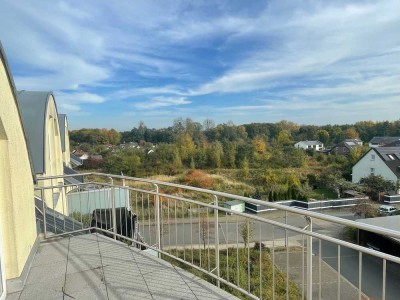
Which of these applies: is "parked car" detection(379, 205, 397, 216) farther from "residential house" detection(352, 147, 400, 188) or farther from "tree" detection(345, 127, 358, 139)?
"tree" detection(345, 127, 358, 139)

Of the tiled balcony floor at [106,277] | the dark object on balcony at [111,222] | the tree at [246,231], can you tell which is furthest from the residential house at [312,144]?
the tiled balcony floor at [106,277]

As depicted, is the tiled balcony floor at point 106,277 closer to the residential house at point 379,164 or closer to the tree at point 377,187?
the tree at point 377,187

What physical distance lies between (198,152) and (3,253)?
34.5 m

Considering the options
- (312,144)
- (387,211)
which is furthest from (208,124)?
(387,211)

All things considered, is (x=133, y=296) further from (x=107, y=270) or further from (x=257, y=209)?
(x=257, y=209)

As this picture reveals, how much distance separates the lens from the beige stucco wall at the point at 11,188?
2.84 m

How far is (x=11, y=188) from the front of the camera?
2.88 meters

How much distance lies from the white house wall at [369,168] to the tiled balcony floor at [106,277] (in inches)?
1269

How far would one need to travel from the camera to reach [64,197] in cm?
1000

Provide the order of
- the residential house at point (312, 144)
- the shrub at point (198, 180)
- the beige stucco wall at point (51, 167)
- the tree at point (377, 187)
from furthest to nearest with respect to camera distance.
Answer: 1. the residential house at point (312, 144)
2. the shrub at point (198, 180)
3. the tree at point (377, 187)
4. the beige stucco wall at point (51, 167)

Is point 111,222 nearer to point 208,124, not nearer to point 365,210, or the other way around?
point 365,210

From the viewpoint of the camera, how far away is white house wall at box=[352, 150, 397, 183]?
29.8 m

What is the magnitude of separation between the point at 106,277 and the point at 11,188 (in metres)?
1.33

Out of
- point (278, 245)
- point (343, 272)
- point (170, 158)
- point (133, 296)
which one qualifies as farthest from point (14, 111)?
point (170, 158)
